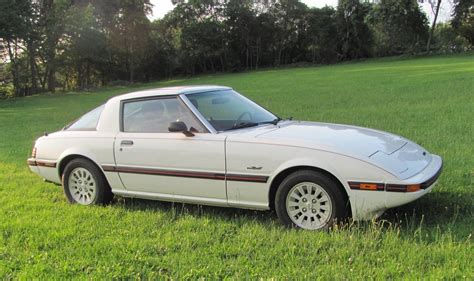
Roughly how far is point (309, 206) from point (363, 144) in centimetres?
79

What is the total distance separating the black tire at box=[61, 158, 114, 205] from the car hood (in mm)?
2163

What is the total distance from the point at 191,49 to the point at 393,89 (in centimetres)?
4443

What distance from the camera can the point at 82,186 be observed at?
20.2 feet

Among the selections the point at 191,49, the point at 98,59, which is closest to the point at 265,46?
the point at 191,49

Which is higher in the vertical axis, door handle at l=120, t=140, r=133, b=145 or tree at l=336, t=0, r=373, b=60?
tree at l=336, t=0, r=373, b=60

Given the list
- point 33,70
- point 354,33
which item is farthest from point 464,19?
point 33,70

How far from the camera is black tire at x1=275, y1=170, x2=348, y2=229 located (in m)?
4.48

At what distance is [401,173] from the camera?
436 centimetres

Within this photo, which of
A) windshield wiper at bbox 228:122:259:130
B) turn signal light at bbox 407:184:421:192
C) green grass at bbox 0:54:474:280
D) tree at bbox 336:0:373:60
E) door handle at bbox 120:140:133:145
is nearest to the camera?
green grass at bbox 0:54:474:280

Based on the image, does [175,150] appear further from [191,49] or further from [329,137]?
[191,49]

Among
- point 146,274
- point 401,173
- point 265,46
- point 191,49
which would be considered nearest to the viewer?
point 146,274

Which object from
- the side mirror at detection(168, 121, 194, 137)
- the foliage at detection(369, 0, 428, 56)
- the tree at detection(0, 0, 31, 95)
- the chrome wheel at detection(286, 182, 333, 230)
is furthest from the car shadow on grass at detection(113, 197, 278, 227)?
the foliage at detection(369, 0, 428, 56)

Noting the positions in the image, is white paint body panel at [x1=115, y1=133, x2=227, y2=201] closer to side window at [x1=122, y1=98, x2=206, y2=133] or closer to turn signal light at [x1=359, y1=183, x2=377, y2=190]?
side window at [x1=122, y1=98, x2=206, y2=133]

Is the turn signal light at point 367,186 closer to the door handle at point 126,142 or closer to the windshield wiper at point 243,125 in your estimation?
the windshield wiper at point 243,125
